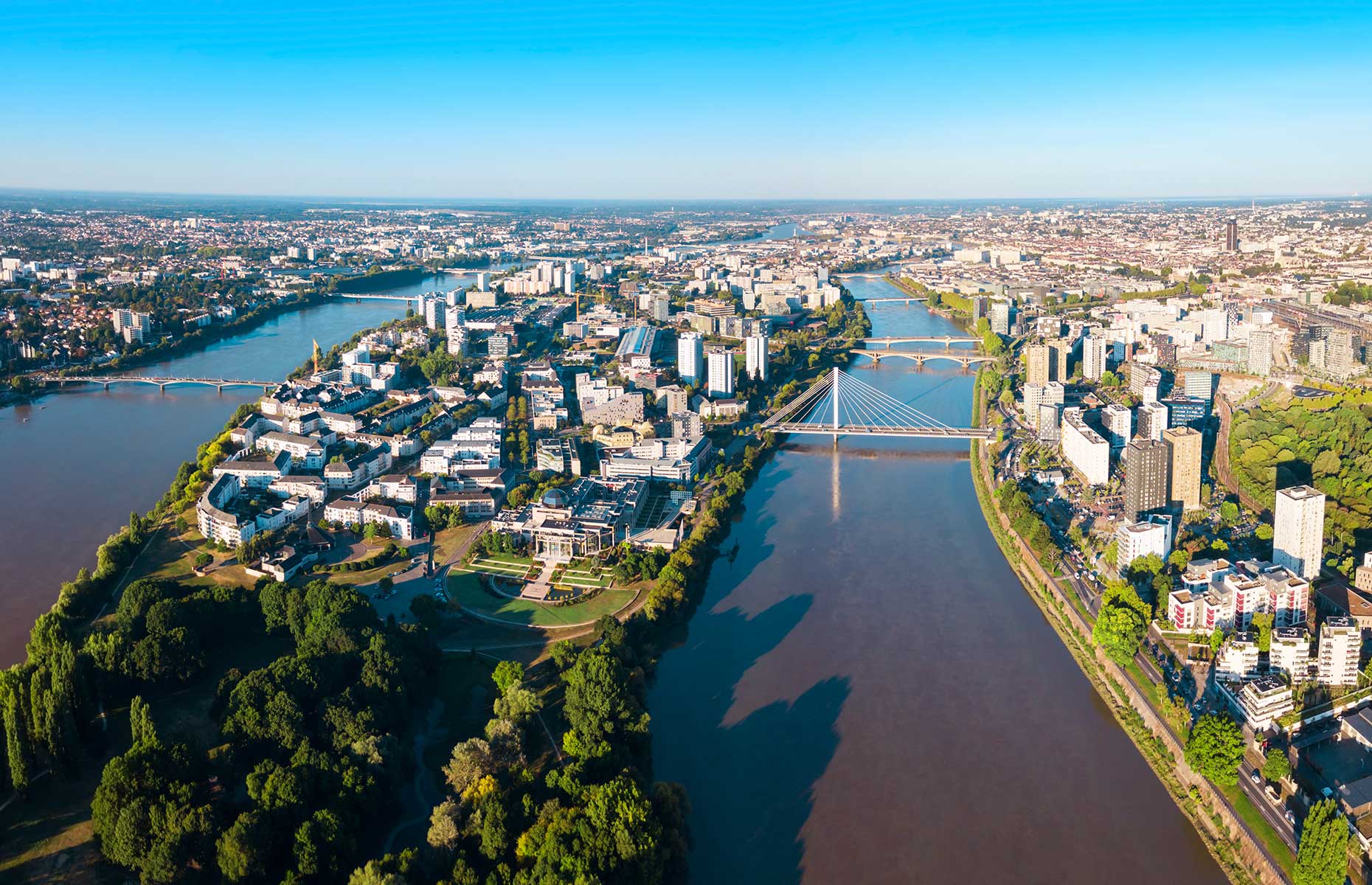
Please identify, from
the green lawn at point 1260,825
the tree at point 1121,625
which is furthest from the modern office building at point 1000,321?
the green lawn at point 1260,825

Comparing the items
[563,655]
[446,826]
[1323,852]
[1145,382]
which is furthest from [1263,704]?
[1145,382]

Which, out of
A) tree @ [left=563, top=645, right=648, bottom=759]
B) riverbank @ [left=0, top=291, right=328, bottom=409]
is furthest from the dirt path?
riverbank @ [left=0, top=291, right=328, bottom=409]

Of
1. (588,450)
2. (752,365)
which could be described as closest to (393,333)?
(752,365)

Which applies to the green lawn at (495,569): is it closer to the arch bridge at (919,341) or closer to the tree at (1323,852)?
the tree at (1323,852)

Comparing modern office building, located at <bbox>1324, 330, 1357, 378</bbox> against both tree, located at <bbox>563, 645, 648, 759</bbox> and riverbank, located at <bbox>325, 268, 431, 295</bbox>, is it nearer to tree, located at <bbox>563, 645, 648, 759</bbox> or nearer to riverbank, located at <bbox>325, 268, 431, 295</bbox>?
tree, located at <bbox>563, 645, 648, 759</bbox>

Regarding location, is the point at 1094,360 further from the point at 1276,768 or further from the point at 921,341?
the point at 1276,768
